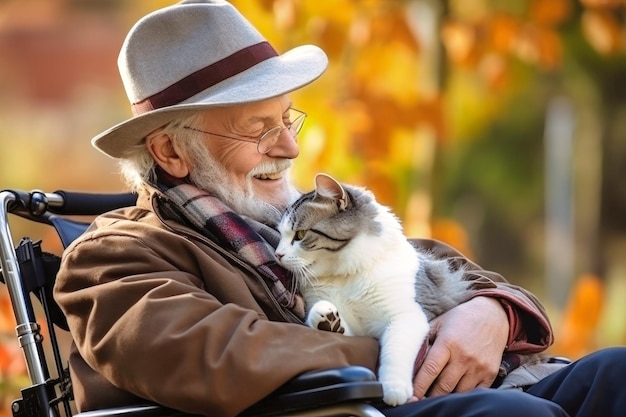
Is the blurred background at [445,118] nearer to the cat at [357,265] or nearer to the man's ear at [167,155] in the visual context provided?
the man's ear at [167,155]

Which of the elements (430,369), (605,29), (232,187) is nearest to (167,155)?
(232,187)

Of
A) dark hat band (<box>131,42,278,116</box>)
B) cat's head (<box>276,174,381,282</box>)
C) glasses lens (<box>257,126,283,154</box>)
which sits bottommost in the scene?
cat's head (<box>276,174,381,282</box>)

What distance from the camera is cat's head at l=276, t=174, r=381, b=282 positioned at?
9.04ft

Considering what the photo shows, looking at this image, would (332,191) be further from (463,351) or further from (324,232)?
(463,351)

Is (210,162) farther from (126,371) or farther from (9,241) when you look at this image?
(126,371)

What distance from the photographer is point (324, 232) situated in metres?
2.78

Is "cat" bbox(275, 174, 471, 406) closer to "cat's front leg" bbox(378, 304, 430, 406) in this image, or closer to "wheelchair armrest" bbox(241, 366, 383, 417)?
"cat's front leg" bbox(378, 304, 430, 406)

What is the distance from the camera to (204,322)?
2.37 m

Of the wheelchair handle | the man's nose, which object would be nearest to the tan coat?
the wheelchair handle

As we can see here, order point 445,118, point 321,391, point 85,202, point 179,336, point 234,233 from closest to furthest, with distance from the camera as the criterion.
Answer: point 321,391, point 179,336, point 234,233, point 85,202, point 445,118

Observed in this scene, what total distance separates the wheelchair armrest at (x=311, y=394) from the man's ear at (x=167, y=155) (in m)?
0.78

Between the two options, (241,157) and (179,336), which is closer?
(179,336)

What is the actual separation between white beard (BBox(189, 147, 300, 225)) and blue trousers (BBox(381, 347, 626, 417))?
2.33ft

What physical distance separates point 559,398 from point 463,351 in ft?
0.80
